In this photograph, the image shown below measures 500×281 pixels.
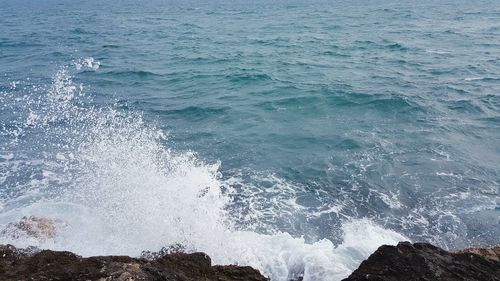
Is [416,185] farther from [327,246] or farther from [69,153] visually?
[69,153]

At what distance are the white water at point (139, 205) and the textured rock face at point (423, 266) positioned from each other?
169 cm

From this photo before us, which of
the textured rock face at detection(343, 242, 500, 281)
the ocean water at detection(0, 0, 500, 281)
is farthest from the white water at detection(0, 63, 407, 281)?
the textured rock face at detection(343, 242, 500, 281)

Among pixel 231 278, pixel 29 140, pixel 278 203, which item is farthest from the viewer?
pixel 29 140

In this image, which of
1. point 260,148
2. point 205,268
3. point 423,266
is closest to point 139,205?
point 205,268

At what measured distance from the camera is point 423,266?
5.56 m

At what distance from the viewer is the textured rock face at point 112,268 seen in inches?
200

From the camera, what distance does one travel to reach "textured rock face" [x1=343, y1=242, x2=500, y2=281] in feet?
17.8

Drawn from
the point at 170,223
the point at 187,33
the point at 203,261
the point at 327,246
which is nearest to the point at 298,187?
the point at 327,246

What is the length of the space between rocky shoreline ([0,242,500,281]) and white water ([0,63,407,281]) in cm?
173

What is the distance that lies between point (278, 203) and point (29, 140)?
28.8 feet

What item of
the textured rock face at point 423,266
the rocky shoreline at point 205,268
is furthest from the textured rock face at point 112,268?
the textured rock face at point 423,266

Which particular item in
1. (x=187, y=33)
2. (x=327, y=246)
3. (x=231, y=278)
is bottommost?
(x=327, y=246)

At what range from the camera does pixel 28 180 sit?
439 inches

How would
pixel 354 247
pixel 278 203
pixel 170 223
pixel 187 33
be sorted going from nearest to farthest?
pixel 354 247 < pixel 170 223 < pixel 278 203 < pixel 187 33
